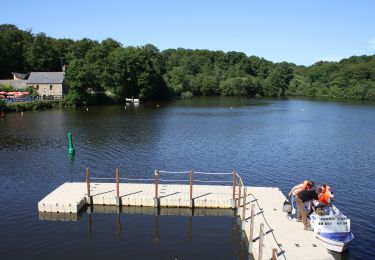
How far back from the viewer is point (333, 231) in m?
17.4

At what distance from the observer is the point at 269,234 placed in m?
18.1

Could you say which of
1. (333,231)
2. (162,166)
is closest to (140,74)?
(162,166)

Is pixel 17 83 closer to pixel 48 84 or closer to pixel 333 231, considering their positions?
pixel 48 84

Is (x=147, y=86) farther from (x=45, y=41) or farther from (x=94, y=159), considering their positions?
(x=94, y=159)

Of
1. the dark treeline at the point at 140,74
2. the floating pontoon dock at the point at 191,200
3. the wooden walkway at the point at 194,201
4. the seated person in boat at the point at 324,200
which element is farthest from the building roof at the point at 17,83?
the seated person in boat at the point at 324,200

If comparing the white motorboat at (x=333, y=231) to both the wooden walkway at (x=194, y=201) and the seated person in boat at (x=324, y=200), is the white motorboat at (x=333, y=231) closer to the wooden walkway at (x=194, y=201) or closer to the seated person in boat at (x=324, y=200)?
the wooden walkway at (x=194, y=201)

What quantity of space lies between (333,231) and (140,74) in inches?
4100

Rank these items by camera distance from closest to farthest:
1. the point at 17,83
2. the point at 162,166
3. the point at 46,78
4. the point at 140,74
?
the point at 162,166
the point at 46,78
the point at 17,83
the point at 140,74

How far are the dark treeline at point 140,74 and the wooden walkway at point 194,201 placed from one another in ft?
233

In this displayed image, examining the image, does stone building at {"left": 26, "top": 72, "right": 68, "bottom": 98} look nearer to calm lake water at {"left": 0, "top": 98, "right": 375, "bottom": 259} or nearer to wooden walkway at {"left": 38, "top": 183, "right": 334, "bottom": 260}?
calm lake water at {"left": 0, "top": 98, "right": 375, "bottom": 259}

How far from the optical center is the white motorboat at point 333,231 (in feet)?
57.0

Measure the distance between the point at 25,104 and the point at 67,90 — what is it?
801 inches

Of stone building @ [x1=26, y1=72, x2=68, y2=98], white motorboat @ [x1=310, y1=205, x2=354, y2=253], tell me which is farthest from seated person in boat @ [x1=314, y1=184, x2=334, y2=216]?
stone building @ [x1=26, y1=72, x2=68, y2=98]

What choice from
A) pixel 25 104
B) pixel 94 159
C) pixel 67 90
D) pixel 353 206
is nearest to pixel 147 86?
pixel 67 90
